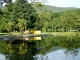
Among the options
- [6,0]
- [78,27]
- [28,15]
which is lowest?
[78,27]

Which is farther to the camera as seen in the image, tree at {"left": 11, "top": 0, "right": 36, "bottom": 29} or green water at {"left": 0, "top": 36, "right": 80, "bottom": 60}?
tree at {"left": 11, "top": 0, "right": 36, "bottom": 29}

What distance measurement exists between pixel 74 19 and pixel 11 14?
24478mm

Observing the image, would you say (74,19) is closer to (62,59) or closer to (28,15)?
(28,15)

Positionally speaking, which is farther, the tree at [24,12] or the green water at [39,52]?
the tree at [24,12]

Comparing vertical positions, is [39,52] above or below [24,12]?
above

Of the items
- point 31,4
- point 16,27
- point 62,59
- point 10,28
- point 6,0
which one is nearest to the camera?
point 62,59

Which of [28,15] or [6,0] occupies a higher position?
[6,0]

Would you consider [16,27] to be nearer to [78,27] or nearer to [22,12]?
[22,12]

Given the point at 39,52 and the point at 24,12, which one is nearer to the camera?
the point at 39,52

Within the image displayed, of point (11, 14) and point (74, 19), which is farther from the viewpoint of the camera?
point (74, 19)

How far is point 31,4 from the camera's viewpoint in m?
79.9

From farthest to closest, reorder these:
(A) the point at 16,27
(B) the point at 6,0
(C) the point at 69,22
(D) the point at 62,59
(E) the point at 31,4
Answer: (C) the point at 69,22 < (E) the point at 31,4 < (A) the point at 16,27 < (B) the point at 6,0 < (D) the point at 62,59

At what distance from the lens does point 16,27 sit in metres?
75.1

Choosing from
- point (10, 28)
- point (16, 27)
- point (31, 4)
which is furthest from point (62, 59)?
point (31, 4)
